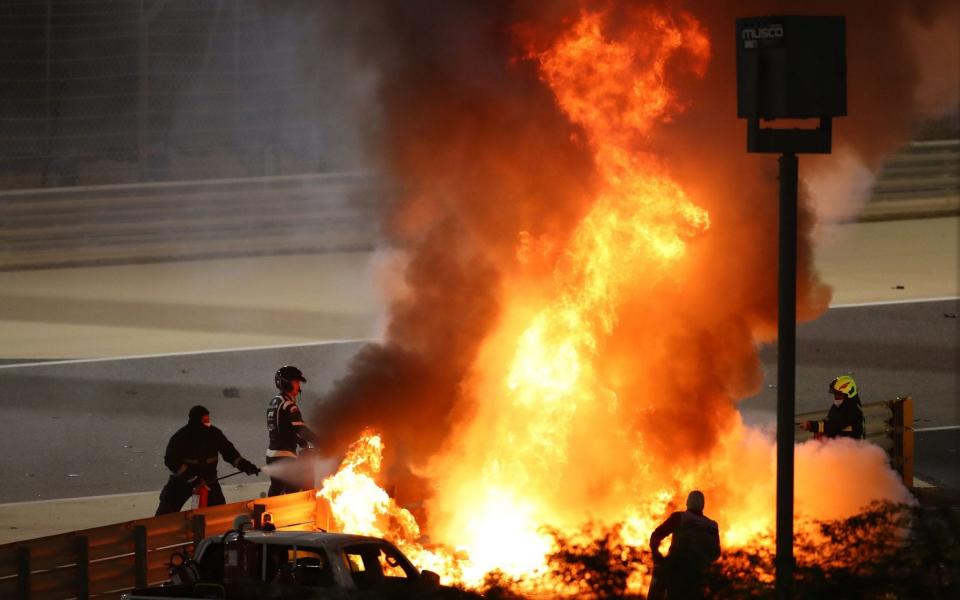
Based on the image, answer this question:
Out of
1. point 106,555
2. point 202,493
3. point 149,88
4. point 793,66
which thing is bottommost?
point 106,555

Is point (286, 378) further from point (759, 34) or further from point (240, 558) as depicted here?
point (759, 34)

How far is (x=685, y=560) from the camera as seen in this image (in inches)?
302

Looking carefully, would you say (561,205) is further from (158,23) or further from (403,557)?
(158,23)

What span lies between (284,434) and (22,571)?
3.92 metres

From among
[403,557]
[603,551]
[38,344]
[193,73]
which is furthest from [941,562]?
[193,73]

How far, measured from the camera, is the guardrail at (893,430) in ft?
51.8

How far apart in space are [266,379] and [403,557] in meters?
9.13

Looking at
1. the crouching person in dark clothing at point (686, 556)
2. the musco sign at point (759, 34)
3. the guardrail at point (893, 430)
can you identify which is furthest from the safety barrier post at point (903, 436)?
the musco sign at point (759, 34)

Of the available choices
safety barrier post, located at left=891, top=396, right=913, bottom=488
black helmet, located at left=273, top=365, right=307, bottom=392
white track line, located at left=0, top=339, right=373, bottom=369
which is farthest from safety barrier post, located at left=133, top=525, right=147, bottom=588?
white track line, located at left=0, top=339, right=373, bottom=369

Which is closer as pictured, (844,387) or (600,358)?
(600,358)

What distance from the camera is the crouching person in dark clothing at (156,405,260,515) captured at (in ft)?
44.1

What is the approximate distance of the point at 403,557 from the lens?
10375mm

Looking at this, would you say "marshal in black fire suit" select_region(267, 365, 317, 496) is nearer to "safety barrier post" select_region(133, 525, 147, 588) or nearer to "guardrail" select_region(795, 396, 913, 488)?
"safety barrier post" select_region(133, 525, 147, 588)

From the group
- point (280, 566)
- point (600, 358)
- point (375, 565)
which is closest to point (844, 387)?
point (600, 358)
